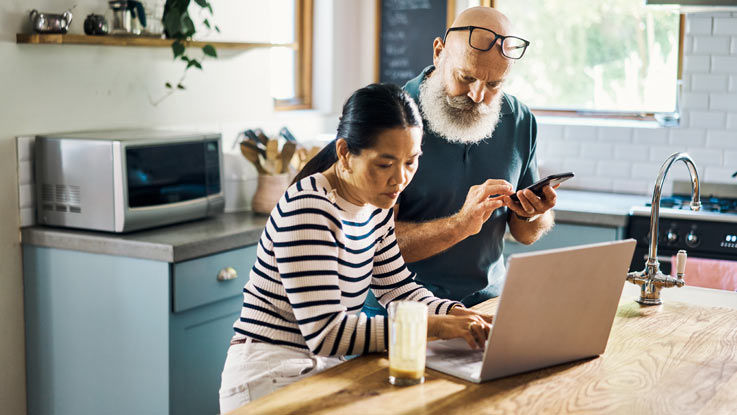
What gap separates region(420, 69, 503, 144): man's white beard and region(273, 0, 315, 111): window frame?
7.84ft

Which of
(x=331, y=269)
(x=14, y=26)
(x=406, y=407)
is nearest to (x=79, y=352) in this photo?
(x=14, y=26)

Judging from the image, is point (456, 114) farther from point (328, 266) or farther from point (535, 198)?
point (328, 266)

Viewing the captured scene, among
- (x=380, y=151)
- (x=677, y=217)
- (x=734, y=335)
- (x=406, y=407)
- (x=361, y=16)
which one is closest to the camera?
(x=406, y=407)

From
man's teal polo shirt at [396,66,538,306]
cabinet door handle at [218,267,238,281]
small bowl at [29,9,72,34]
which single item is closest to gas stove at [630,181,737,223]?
man's teal polo shirt at [396,66,538,306]

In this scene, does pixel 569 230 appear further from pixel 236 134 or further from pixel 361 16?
pixel 361 16

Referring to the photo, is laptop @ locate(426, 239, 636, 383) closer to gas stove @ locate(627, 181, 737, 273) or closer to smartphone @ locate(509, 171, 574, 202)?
smartphone @ locate(509, 171, 574, 202)

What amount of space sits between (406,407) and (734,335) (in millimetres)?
993

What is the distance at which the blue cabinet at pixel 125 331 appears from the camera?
3.04 metres

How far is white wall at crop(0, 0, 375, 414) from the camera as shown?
3086mm

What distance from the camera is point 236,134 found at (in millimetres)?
4055

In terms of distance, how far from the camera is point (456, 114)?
7.82 feet

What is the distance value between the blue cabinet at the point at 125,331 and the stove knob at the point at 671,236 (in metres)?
1.81

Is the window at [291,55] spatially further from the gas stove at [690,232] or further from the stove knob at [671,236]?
the stove knob at [671,236]

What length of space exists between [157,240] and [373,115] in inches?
59.2
